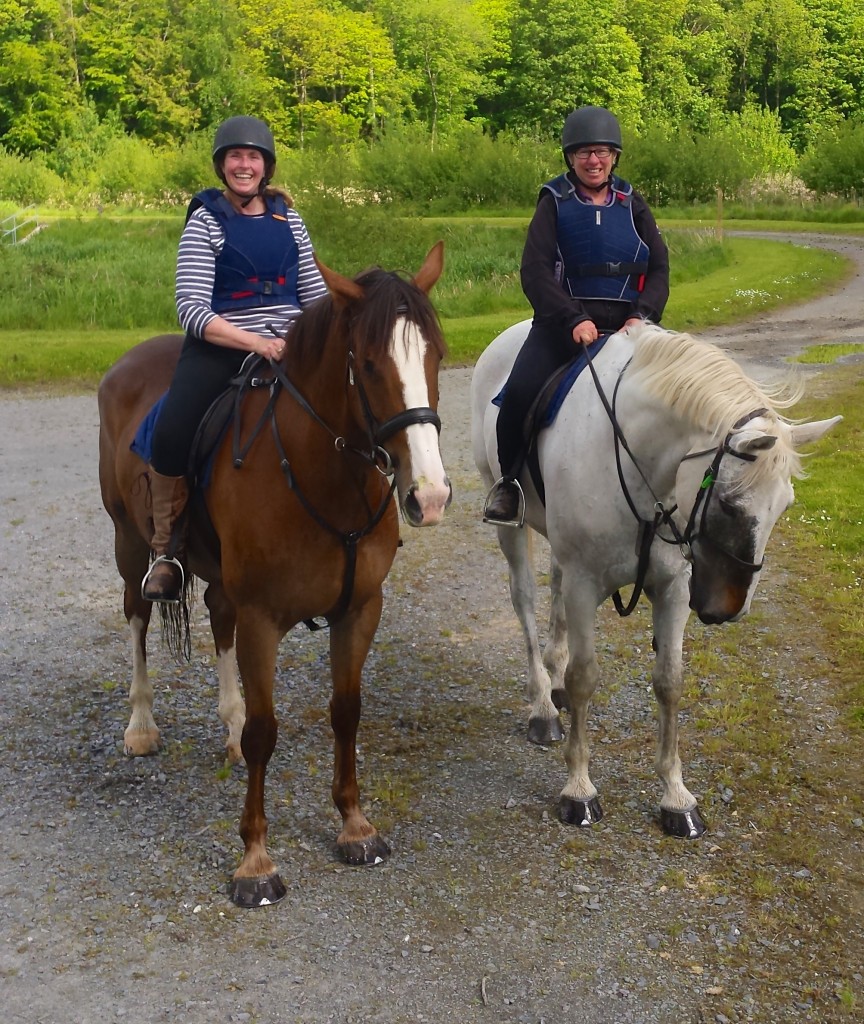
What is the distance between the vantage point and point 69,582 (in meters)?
8.05

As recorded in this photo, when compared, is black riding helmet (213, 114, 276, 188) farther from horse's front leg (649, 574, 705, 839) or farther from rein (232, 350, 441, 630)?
horse's front leg (649, 574, 705, 839)

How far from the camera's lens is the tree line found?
7162 cm

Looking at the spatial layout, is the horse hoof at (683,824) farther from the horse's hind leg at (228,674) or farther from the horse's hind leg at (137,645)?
the horse's hind leg at (137,645)

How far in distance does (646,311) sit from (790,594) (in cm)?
328

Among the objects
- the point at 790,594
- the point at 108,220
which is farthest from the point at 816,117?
the point at 790,594

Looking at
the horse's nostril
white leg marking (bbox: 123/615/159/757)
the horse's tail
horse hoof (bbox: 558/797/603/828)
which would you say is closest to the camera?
the horse's nostril

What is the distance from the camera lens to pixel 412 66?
82.4 metres

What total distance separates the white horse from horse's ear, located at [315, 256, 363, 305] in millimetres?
1295

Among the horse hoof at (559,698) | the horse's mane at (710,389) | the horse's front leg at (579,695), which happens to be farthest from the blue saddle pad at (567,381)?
the horse hoof at (559,698)

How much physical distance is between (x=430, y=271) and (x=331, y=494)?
37.1 inches

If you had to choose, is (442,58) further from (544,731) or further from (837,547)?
(544,731)

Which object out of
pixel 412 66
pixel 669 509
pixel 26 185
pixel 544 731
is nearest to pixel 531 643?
pixel 544 731

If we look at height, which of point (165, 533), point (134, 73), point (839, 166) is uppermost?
point (134, 73)

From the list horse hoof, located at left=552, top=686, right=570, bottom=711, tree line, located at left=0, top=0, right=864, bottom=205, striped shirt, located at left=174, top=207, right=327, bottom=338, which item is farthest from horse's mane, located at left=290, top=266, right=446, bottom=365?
tree line, located at left=0, top=0, right=864, bottom=205
